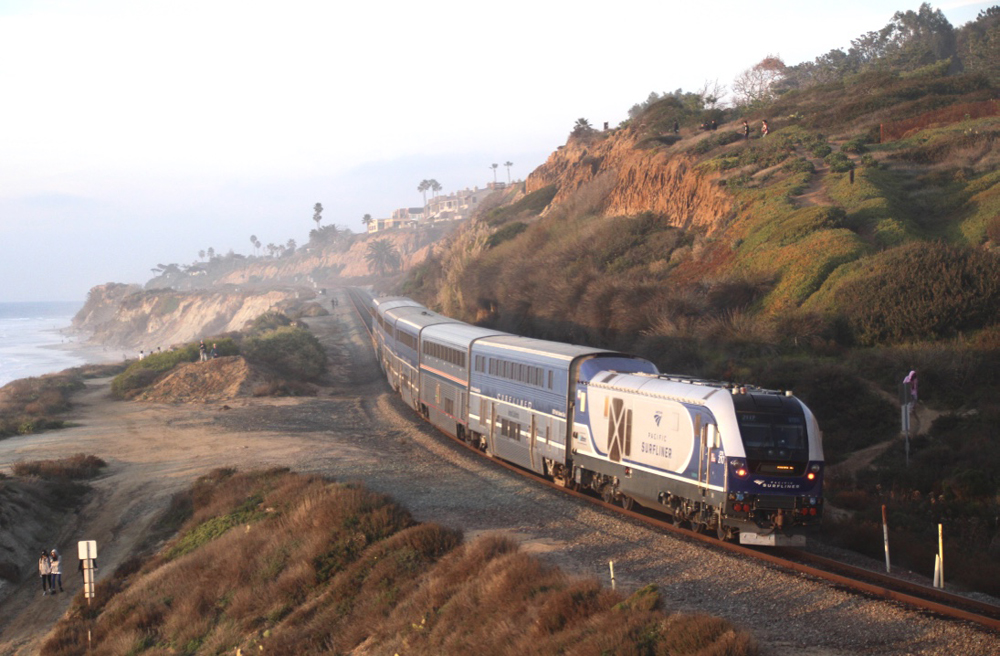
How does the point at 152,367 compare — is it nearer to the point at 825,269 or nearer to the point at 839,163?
the point at 825,269

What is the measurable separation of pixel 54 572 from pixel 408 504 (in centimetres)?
955

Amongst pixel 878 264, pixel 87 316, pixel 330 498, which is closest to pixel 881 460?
pixel 878 264

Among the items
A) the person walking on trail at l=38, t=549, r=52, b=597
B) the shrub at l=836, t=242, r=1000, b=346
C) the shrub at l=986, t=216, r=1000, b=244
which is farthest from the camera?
the shrub at l=986, t=216, r=1000, b=244

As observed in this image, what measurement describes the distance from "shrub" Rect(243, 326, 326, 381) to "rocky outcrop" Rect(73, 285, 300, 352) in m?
72.4

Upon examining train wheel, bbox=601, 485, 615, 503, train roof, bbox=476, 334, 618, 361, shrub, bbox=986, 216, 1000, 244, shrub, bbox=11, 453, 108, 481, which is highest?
shrub, bbox=986, 216, 1000, 244

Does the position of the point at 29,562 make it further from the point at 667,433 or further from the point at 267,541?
the point at 667,433

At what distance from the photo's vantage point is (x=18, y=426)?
36656mm

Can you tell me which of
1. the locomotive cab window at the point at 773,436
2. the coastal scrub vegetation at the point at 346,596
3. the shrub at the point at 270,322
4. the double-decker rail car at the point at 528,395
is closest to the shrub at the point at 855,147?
the double-decker rail car at the point at 528,395

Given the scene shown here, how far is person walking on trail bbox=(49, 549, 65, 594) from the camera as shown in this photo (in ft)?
68.0

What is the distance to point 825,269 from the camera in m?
30.8

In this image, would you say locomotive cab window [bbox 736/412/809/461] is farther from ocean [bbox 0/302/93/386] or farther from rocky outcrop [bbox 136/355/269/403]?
ocean [bbox 0/302/93/386]

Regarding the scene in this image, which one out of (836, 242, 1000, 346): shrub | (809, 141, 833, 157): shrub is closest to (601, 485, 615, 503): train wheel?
(836, 242, 1000, 346): shrub

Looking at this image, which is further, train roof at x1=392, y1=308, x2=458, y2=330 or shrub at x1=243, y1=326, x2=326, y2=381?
shrub at x1=243, y1=326, x2=326, y2=381

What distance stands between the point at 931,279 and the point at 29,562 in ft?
93.6
